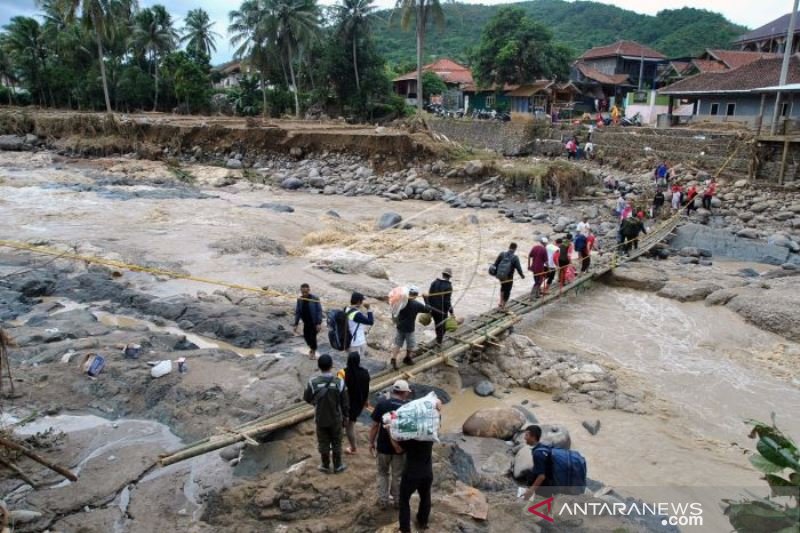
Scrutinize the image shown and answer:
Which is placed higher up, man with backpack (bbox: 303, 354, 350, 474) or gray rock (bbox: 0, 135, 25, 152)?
gray rock (bbox: 0, 135, 25, 152)

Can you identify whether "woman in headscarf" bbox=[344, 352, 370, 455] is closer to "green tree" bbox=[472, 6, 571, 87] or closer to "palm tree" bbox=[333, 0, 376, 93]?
"palm tree" bbox=[333, 0, 376, 93]

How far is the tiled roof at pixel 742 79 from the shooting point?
1040 inches

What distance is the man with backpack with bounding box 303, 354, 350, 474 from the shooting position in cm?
538

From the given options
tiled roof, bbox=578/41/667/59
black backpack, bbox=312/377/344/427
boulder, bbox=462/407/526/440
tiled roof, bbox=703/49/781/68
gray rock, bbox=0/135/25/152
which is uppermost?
tiled roof, bbox=578/41/667/59

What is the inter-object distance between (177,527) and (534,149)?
102 feet

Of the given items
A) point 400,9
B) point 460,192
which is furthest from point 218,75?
point 460,192

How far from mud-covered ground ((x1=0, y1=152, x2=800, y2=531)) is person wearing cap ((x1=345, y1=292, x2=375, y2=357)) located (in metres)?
0.88

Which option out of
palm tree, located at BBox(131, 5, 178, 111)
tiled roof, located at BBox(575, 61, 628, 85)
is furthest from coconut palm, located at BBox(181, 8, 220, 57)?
tiled roof, located at BBox(575, 61, 628, 85)

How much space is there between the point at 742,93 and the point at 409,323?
1040 inches

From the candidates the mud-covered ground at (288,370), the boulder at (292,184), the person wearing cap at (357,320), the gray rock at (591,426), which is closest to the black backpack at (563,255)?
the mud-covered ground at (288,370)

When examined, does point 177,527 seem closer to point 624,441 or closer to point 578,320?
point 624,441

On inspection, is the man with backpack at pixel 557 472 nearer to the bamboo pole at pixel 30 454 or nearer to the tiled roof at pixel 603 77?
the bamboo pole at pixel 30 454

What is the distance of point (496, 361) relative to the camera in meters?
9.45

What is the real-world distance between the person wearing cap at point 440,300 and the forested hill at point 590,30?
5014 cm
